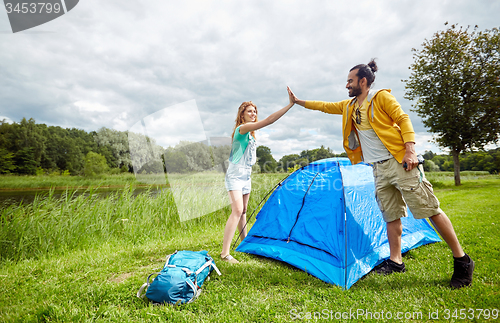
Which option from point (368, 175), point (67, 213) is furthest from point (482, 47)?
point (67, 213)

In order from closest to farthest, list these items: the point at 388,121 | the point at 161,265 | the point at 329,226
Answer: the point at 388,121 → the point at 329,226 → the point at 161,265

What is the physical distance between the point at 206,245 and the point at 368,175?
268 centimetres

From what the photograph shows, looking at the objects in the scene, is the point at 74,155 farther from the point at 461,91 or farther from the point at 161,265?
the point at 461,91

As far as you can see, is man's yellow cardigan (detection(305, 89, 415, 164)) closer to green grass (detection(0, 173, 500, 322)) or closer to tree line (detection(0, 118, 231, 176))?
green grass (detection(0, 173, 500, 322))

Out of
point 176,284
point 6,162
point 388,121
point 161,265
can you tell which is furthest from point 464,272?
point 6,162

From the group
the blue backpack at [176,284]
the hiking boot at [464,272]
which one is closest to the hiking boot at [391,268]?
the hiking boot at [464,272]

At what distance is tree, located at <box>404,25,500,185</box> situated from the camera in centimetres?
1191

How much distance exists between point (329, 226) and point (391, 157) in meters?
1.00

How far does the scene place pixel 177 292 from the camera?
7.06ft

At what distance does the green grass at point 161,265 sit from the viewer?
1994mm

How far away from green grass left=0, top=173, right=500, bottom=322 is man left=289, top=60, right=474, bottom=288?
292 millimetres

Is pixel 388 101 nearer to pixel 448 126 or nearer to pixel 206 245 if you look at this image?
pixel 206 245

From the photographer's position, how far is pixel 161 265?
10.3 ft

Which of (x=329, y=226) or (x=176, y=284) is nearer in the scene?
(x=176, y=284)
